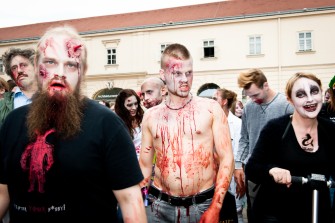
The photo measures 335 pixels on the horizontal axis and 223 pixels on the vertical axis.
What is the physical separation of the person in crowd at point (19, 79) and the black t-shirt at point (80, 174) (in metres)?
2.15

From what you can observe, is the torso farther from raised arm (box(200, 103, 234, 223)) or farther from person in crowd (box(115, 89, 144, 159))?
person in crowd (box(115, 89, 144, 159))

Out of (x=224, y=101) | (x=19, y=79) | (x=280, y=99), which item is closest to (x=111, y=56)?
(x=224, y=101)

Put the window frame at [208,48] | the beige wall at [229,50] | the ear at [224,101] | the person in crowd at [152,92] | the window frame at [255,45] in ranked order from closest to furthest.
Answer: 1. the person in crowd at [152,92]
2. the ear at [224,101]
3. the beige wall at [229,50]
4. the window frame at [255,45]
5. the window frame at [208,48]

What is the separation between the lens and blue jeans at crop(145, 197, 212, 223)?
2.76 meters

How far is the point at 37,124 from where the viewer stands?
5.83 feet

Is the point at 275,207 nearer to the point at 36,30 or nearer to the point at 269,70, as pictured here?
the point at 269,70

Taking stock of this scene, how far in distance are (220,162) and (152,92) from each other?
1767 millimetres

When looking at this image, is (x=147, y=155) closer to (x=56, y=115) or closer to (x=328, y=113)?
(x=56, y=115)

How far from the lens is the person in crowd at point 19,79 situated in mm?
3818

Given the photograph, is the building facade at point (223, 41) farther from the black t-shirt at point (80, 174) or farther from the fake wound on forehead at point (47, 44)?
the black t-shirt at point (80, 174)

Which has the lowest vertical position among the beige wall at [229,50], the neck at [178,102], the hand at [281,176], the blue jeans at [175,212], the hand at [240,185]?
the hand at [240,185]

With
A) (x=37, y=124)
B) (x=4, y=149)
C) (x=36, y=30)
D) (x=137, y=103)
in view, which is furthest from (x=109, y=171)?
(x=36, y=30)

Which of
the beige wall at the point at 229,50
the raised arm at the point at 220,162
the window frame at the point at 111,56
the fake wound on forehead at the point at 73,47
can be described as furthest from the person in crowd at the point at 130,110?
the window frame at the point at 111,56

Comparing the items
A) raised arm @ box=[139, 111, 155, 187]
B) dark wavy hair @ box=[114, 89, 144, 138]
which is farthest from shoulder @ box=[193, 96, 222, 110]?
dark wavy hair @ box=[114, 89, 144, 138]
